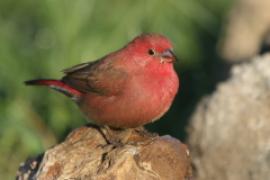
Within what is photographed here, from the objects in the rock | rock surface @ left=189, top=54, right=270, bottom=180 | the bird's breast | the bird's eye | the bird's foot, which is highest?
the bird's eye

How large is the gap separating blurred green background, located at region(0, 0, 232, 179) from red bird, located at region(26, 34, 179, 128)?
90.7 inches

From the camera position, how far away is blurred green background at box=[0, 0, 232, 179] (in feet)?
29.7

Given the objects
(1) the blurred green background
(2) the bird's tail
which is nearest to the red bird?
(2) the bird's tail

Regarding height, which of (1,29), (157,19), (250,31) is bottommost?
(250,31)

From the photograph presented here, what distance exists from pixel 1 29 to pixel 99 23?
3.54 ft

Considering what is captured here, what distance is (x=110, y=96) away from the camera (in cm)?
627

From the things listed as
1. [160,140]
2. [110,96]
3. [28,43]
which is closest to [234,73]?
[110,96]

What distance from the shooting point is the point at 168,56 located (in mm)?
6086

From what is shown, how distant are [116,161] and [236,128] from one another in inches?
93.8

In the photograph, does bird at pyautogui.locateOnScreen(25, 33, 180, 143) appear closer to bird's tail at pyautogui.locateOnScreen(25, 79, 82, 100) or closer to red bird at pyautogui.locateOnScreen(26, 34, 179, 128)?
red bird at pyautogui.locateOnScreen(26, 34, 179, 128)

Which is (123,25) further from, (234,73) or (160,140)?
(160,140)

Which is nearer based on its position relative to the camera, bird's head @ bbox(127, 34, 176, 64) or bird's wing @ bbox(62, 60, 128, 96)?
bird's head @ bbox(127, 34, 176, 64)

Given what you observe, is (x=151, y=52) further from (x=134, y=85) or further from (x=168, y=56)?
(x=134, y=85)

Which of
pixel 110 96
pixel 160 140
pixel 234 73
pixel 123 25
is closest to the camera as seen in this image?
pixel 160 140
